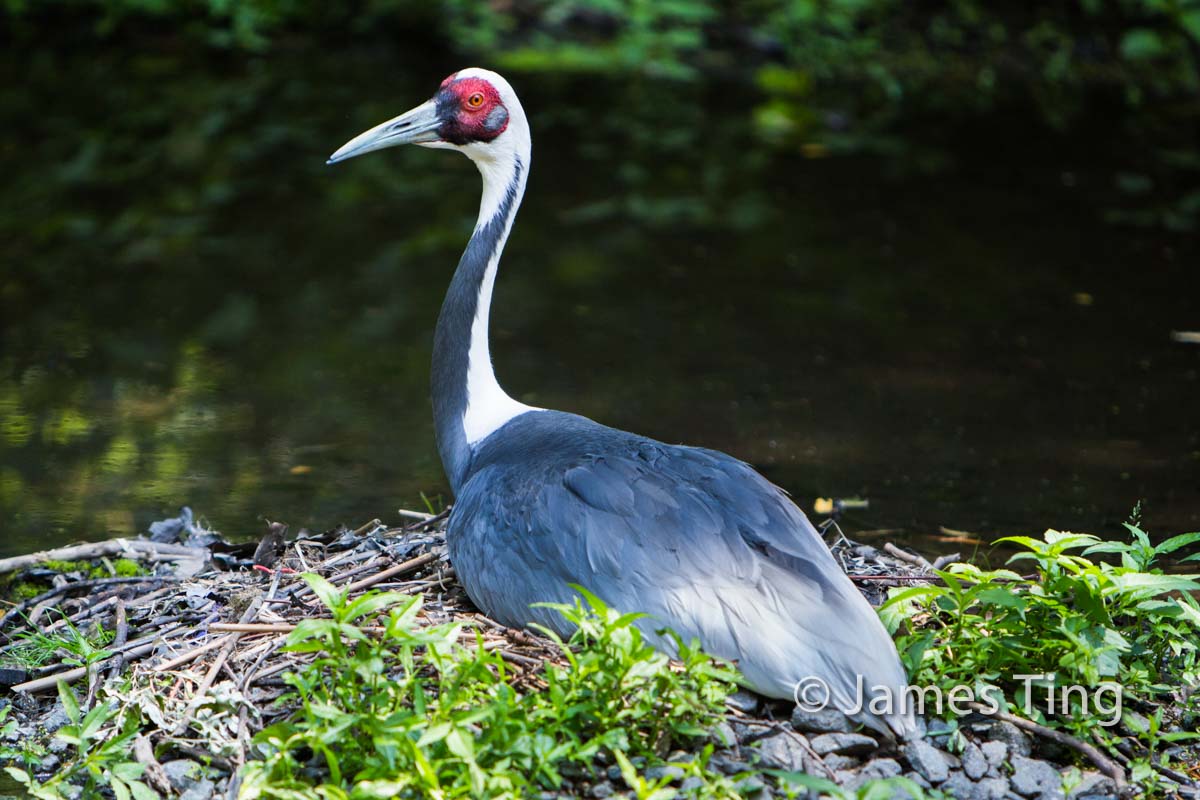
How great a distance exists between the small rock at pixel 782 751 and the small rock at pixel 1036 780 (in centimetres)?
53

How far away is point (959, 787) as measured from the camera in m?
3.50

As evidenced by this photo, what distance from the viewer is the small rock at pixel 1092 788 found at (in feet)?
11.6

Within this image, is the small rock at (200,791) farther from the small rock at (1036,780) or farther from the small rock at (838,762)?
the small rock at (1036,780)

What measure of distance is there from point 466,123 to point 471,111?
41mm

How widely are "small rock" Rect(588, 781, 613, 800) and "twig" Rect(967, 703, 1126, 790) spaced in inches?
38.0

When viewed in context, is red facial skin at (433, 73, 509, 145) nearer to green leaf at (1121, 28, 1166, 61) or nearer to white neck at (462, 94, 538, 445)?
white neck at (462, 94, 538, 445)

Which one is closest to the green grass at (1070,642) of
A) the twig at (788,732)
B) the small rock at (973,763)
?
the small rock at (973,763)

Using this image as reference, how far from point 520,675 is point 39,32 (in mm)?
12455

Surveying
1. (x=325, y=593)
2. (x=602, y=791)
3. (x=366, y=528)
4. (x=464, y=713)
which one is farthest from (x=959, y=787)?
(x=366, y=528)

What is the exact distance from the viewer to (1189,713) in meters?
3.79

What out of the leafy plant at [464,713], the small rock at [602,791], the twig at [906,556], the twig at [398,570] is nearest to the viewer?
the leafy plant at [464,713]

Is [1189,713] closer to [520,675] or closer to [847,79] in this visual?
[520,675]

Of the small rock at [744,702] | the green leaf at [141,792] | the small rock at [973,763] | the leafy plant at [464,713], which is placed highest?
the leafy plant at [464,713]

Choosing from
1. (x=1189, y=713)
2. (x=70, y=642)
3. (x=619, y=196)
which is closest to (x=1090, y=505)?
(x=1189, y=713)
